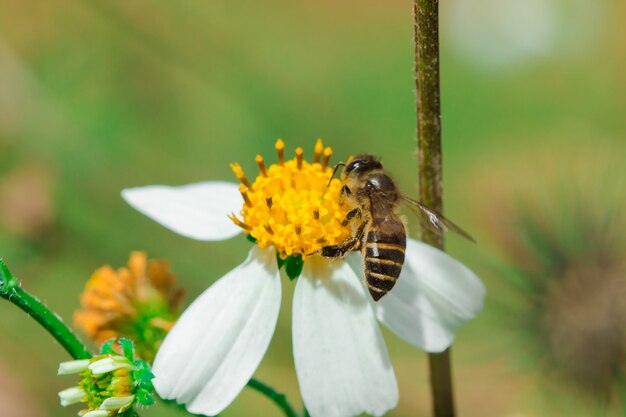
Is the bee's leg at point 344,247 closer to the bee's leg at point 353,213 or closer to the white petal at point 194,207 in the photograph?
the bee's leg at point 353,213

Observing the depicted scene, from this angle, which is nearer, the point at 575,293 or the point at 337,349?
the point at 337,349

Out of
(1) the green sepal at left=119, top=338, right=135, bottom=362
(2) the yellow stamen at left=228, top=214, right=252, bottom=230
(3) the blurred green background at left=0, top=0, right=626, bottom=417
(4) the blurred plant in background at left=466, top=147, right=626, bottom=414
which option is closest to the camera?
(1) the green sepal at left=119, top=338, right=135, bottom=362

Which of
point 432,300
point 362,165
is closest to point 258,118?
point 362,165

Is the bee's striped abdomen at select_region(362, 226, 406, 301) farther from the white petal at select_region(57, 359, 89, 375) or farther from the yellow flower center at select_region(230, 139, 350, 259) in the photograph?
the white petal at select_region(57, 359, 89, 375)

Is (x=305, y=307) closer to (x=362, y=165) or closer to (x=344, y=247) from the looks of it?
(x=344, y=247)

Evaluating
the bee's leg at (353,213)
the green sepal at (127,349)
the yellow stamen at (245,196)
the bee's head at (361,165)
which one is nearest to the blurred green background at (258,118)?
the bee's head at (361,165)

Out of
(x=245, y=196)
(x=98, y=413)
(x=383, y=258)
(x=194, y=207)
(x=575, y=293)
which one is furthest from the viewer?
(x=575, y=293)

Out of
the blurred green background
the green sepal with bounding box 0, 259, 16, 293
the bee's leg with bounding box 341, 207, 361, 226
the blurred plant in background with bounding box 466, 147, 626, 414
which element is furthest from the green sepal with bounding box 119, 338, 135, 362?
the blurred green background
